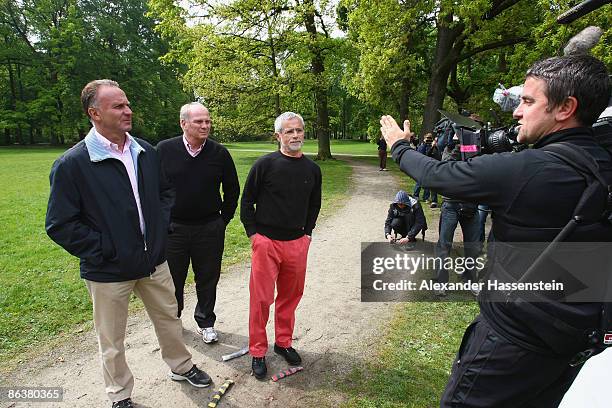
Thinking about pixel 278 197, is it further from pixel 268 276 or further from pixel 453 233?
pixel 453 233

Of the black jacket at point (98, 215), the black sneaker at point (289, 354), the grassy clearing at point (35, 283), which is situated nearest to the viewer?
the black jacket at point (98, 215)

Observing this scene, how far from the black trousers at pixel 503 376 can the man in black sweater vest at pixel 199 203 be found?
2674 millimetres

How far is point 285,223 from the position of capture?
3365 mm

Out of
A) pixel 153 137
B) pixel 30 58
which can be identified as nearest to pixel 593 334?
pixel 153 137

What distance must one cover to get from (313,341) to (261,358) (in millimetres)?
719

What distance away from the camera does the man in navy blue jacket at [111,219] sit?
2.62m

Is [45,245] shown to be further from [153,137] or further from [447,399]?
[153,137]

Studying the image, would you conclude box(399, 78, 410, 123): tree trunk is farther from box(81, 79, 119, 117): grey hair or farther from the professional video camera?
box(81, 79, 119, 117): grey hair

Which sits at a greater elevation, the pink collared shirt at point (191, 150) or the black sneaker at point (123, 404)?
the pink collared shirt at point (191, 150)

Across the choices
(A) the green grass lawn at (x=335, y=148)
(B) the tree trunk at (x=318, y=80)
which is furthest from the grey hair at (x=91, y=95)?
(A) the green grass lawn at (x=335, y=148)

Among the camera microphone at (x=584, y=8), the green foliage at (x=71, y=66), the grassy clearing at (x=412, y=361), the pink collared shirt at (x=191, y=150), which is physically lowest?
the grassy clearing at (x=412, y=361)

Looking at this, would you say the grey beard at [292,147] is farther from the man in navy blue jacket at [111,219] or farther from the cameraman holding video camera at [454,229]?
the cameraman holding video camera at [454,229]

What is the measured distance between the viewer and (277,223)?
3355 mm

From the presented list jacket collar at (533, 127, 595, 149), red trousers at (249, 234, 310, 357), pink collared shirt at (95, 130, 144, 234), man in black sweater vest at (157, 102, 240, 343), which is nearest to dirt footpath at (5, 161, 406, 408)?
red trousers at (249, 234, 310, 357)
